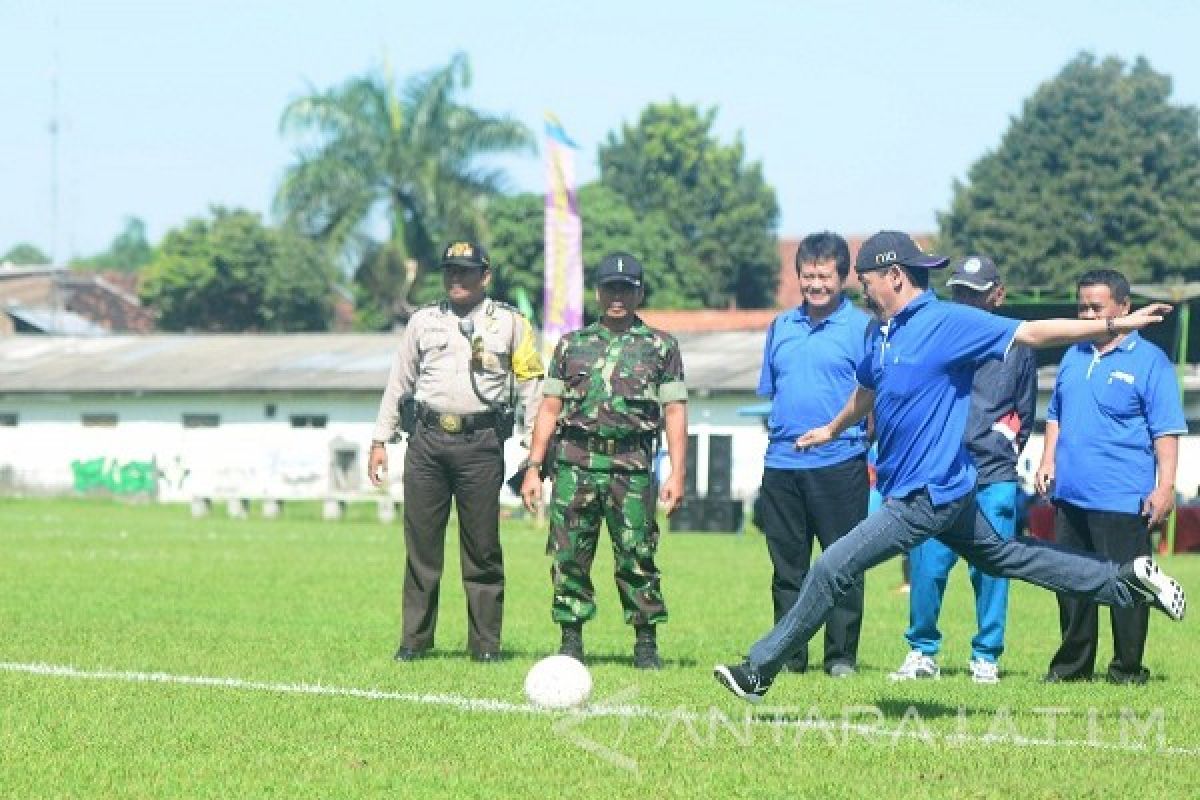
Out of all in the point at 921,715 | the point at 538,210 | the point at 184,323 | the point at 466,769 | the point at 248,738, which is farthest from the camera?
the point at 184,323

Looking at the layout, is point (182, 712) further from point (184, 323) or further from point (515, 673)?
point (184, 323)

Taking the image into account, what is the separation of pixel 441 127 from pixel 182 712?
55053mm

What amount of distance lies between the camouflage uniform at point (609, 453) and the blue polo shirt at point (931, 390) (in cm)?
220

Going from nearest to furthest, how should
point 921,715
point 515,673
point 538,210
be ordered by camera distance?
point 921,715, point 515,673, point 538,210

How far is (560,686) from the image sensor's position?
8961mm

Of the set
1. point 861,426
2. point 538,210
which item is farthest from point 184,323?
point 861,426

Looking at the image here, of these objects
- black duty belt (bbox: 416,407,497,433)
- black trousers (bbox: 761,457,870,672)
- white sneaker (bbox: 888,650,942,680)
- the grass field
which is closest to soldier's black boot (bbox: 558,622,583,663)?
the grass field

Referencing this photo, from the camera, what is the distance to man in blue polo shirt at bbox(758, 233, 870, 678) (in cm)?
1098

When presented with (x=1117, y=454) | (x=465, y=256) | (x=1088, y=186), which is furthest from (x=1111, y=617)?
(x=1088, y=186)

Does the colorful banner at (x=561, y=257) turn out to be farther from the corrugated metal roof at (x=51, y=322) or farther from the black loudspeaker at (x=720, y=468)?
the corrugated metal roof at (x=51, y=322)

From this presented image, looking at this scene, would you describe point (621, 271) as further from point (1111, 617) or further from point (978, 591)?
point (1111, 617)

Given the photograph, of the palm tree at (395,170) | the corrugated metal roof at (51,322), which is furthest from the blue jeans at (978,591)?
the corrugated metal roof at (51,322)

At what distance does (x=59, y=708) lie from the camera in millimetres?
9094

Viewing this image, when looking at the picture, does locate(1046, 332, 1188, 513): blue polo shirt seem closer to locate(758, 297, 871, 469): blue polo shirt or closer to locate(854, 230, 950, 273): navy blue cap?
locate(758, 297, 871, 469): blue polo shirt
